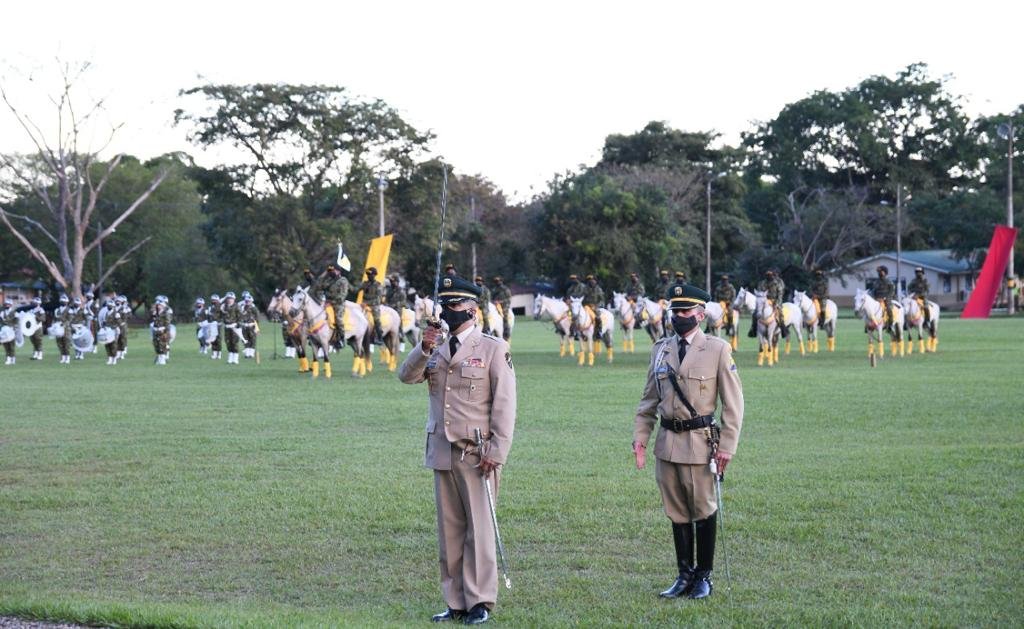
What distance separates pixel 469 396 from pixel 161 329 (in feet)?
92.8

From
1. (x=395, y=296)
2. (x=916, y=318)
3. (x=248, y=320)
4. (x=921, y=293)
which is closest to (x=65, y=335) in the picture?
(x=248, y=320)

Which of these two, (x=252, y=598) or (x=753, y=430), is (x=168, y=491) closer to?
(x=252, y=598)

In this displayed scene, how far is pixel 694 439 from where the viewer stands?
26.0 feet

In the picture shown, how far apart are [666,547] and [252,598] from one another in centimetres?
311

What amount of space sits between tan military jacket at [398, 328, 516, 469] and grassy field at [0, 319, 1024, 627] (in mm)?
1043

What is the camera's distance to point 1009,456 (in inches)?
535

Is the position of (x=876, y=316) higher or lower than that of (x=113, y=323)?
higher

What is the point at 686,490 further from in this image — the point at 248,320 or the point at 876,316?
the point at 248,320

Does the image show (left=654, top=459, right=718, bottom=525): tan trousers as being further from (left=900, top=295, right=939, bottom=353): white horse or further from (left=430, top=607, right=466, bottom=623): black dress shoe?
(left=900, top=295, right=939, bottom=353): white horse

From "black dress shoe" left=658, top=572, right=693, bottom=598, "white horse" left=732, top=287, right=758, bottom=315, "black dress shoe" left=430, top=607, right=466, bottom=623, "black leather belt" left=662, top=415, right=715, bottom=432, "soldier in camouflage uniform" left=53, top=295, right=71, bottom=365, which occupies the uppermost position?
"white horse" left=732, top=287, right=758, bottom=315

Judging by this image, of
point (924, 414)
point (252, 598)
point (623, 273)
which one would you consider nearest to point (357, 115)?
point (623, 273)

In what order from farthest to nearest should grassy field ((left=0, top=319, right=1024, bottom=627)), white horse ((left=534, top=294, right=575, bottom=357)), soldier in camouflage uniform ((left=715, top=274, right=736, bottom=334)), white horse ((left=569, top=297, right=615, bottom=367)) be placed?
soldier in camouflage uniform ((left=715, top=274, right=736, bottom=334)) → white horse ((left=534, top=294, right=575, bottom=357)) → white horse ((left=569, top=297, right=615, bottom=367)) → grassy field ((left=0, top=319, right=1024, bottom=627))

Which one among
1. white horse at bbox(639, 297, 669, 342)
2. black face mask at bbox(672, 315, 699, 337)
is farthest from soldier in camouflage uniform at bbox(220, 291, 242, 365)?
black face mask at bbox(672, 315, 699, 337)

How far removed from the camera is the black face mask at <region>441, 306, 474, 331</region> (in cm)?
773
